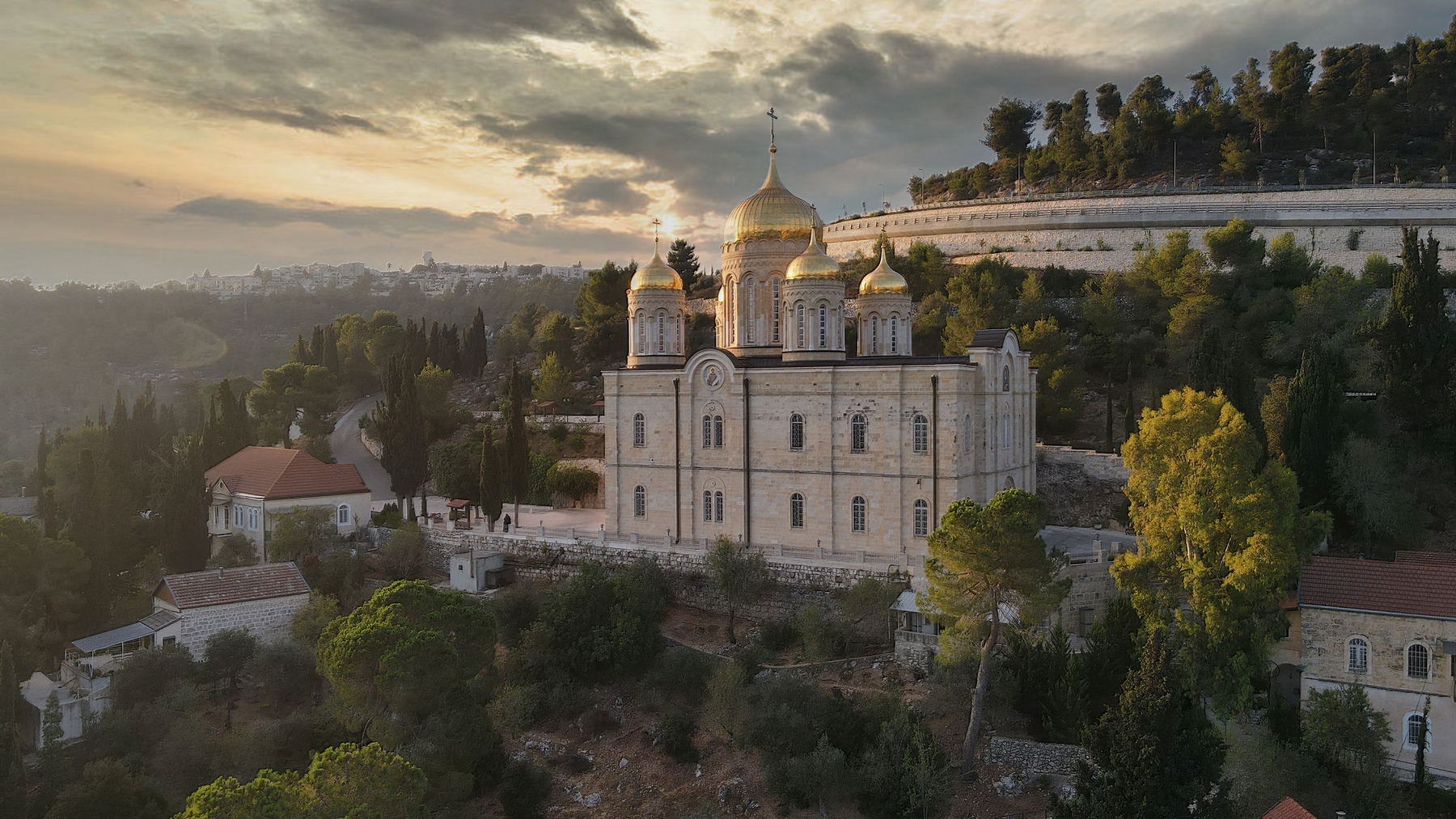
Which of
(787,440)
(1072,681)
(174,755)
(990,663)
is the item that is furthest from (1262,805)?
(174,755)

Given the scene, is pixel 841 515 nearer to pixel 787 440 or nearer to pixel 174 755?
pixel 787 440

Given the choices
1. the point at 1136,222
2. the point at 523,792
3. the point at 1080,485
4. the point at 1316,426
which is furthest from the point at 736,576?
the point at 1136,222

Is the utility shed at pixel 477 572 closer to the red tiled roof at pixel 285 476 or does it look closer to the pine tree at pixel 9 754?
the red tiled roof at pixel 285 476

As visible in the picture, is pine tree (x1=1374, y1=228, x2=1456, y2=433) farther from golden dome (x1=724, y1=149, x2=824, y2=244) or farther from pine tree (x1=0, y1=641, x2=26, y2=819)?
pine tree (x1=0, y1=641, x2=26, y2=819)

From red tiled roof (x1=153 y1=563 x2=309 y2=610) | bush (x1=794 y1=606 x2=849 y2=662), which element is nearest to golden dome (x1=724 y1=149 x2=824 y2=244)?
bush (x1=794 y1=606 x2=849 y2=662)

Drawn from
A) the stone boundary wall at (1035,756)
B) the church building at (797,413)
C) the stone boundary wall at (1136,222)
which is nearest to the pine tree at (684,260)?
the stone boundary wall at (1136,222)
